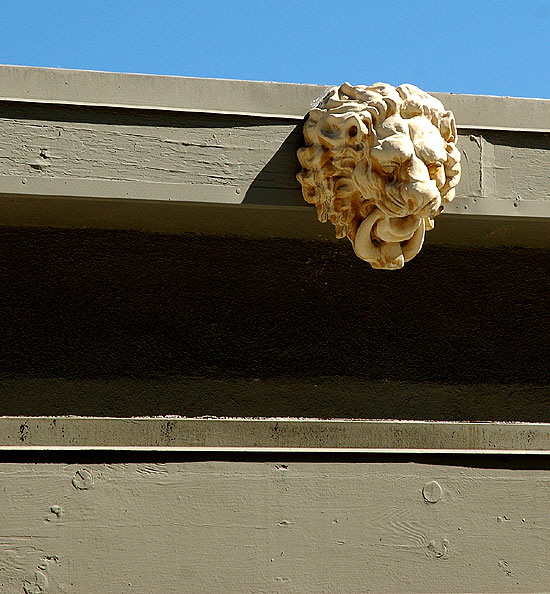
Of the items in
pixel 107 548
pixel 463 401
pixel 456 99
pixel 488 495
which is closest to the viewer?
pixel 107 548

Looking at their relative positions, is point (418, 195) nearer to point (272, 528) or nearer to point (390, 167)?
point (390, 167)

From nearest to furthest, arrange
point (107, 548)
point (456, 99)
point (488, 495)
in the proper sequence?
point (107, 548) < point (488, 495) < point (456, 99)

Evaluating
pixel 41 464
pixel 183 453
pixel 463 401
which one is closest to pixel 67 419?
pixel 41 464

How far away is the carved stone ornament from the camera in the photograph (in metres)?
2.77

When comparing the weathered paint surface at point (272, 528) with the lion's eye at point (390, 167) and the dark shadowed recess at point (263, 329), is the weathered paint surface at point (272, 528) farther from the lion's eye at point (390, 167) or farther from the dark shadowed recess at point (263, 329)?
the lion's eye at point (390, 167)

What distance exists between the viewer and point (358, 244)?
116 inches

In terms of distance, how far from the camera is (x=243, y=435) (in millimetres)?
2867

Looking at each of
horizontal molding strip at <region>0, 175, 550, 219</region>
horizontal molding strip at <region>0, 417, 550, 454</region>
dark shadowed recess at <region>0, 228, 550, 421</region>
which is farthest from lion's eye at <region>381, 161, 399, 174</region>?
dark shadowed recess at <region>0, 228, 550, 421</region>

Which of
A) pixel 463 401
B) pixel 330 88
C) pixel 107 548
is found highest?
pixel 330 88

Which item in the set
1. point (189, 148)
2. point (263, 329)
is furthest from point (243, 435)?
point (189, 148)

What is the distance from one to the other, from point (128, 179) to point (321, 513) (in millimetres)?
1266

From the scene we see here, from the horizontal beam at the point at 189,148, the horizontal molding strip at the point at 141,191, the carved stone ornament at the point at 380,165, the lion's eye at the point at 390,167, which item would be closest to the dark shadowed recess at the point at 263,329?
the horizontal beam at the point at 189,148

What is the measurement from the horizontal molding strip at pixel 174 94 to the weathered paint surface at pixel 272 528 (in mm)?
1200

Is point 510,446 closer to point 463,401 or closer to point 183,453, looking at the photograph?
point 463,401
